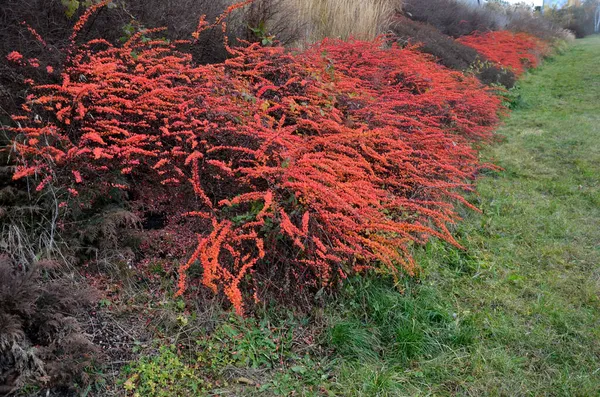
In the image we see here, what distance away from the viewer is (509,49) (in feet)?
47.0

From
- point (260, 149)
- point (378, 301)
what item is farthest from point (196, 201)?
point (378, 301)

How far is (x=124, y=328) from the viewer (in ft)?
7.92

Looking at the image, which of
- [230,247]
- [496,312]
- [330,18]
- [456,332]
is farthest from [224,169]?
[330,18]

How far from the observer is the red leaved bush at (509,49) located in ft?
41.5

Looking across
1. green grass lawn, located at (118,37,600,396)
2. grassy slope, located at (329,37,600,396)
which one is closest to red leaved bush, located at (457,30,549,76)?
grassy slope, located at (329,37,600,396)

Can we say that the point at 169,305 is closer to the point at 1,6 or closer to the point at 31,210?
the point at 31,210

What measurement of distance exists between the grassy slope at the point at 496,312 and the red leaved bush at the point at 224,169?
0.30 meters

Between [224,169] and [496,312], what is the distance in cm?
193

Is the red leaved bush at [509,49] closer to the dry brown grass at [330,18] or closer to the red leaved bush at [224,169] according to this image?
the dry brown grass at [330,18]

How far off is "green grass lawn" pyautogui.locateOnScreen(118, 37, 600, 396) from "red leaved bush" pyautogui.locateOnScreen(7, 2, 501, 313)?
228mm

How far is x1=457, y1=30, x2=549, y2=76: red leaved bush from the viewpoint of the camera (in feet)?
41.5

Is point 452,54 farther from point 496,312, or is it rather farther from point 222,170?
point 222,170

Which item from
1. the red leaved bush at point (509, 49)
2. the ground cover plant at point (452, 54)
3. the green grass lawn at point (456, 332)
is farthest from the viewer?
the red leaved bush at point (509, 49)

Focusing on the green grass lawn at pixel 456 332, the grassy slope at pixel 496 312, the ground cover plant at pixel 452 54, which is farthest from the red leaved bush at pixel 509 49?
the green grass lawn at pixel 456 332
